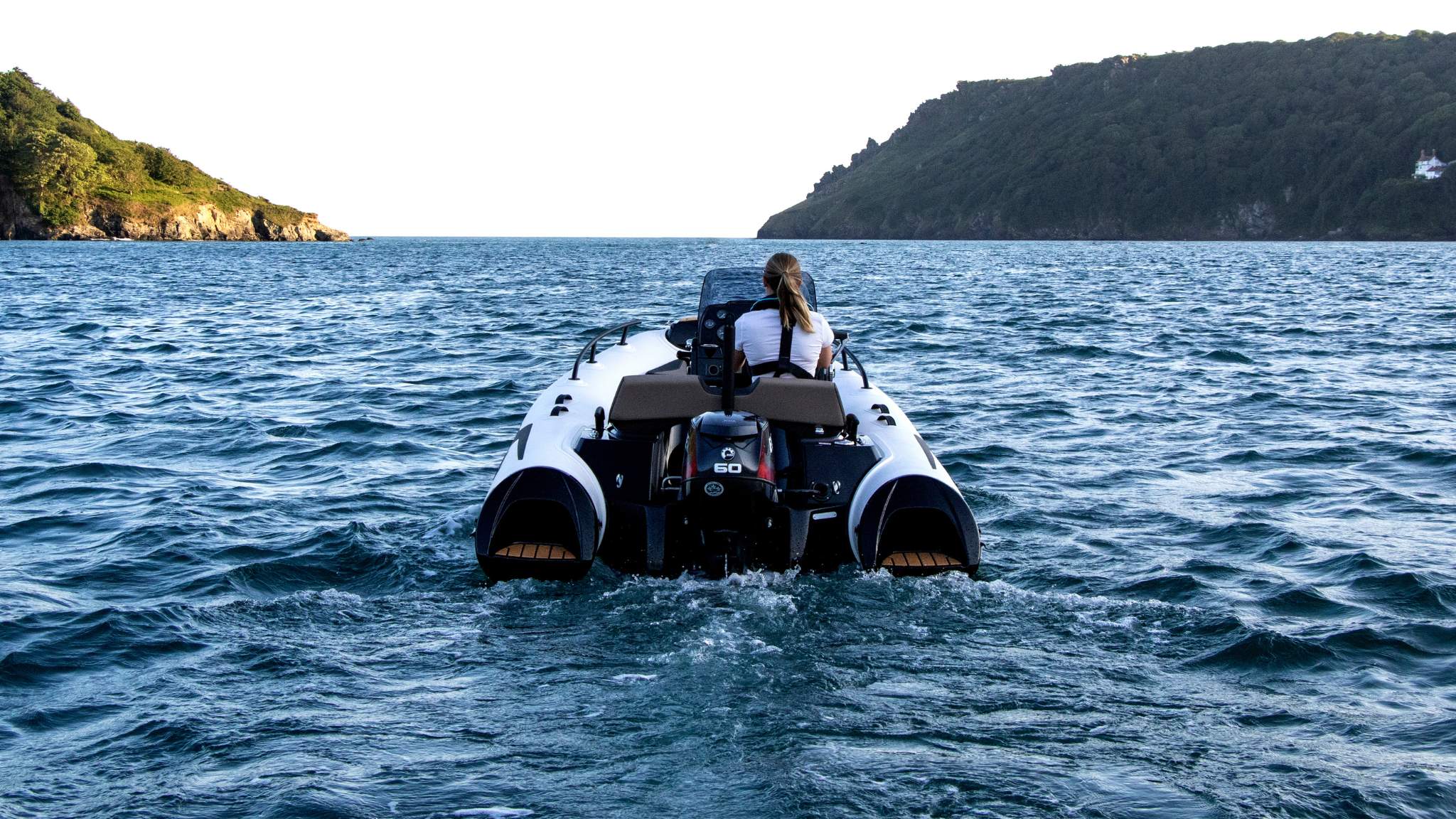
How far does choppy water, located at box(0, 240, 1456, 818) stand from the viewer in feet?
12.9

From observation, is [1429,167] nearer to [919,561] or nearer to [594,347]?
[594,347]

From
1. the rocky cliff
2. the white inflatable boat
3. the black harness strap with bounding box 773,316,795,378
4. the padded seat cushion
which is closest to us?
the white inflatable boat

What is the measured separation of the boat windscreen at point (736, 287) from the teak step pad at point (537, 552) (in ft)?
11.8

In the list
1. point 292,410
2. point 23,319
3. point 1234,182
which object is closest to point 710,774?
point 292,410

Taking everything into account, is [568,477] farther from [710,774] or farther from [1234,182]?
[1234,182]

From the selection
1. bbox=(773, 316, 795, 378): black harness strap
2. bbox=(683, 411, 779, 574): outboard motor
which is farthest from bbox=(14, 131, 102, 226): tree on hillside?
bbox=(683, 411, 779, 574): outboard motor

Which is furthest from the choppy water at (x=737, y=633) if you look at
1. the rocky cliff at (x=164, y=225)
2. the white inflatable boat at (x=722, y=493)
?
the rocky cliff at (x=164, y=225)

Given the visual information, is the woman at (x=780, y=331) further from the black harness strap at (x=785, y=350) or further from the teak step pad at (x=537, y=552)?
the teak step pad at (x=537, y=552)

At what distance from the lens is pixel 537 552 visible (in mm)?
6176

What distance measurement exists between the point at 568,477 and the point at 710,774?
2.74m

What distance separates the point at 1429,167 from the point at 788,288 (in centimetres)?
15564

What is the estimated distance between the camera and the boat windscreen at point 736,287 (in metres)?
9.49

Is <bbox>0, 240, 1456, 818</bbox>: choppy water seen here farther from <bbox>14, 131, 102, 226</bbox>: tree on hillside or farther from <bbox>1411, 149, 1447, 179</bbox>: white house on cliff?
<bbox>1411, 149, 1447, 179</bbox>: white house on cliff

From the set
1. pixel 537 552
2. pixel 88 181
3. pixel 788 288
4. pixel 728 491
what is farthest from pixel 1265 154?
pixel 537 552
